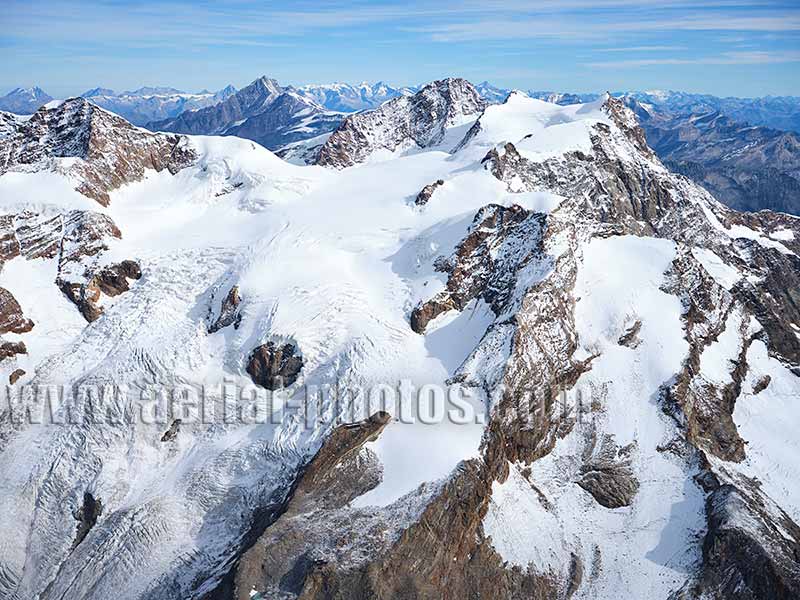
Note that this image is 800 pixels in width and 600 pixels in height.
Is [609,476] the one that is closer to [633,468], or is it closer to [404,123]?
[633,468]

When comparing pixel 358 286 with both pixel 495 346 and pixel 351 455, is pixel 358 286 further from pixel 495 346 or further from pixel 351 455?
pixel 351 455

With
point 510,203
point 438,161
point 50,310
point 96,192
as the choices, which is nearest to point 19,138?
point 96,192

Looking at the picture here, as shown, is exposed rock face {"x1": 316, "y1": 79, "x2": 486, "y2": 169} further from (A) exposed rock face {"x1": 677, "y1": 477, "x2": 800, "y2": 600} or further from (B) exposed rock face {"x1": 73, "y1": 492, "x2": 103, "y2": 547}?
(A) exposed rock face {"x1": 677, "y1": 477, "x2": 800, "y2": 600}

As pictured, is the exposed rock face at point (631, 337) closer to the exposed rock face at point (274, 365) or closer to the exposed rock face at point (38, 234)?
the exposed rock face at point (274, 365)

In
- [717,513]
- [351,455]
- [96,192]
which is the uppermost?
[96,192]

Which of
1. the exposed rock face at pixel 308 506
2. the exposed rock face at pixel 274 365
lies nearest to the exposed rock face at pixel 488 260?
the exposed rock face at pixel 274 365

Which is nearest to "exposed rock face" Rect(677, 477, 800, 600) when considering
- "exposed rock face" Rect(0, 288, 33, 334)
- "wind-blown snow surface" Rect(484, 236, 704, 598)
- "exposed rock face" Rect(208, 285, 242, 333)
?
"wind-blown snow surface" Rect(484, 236, 704, 598)
